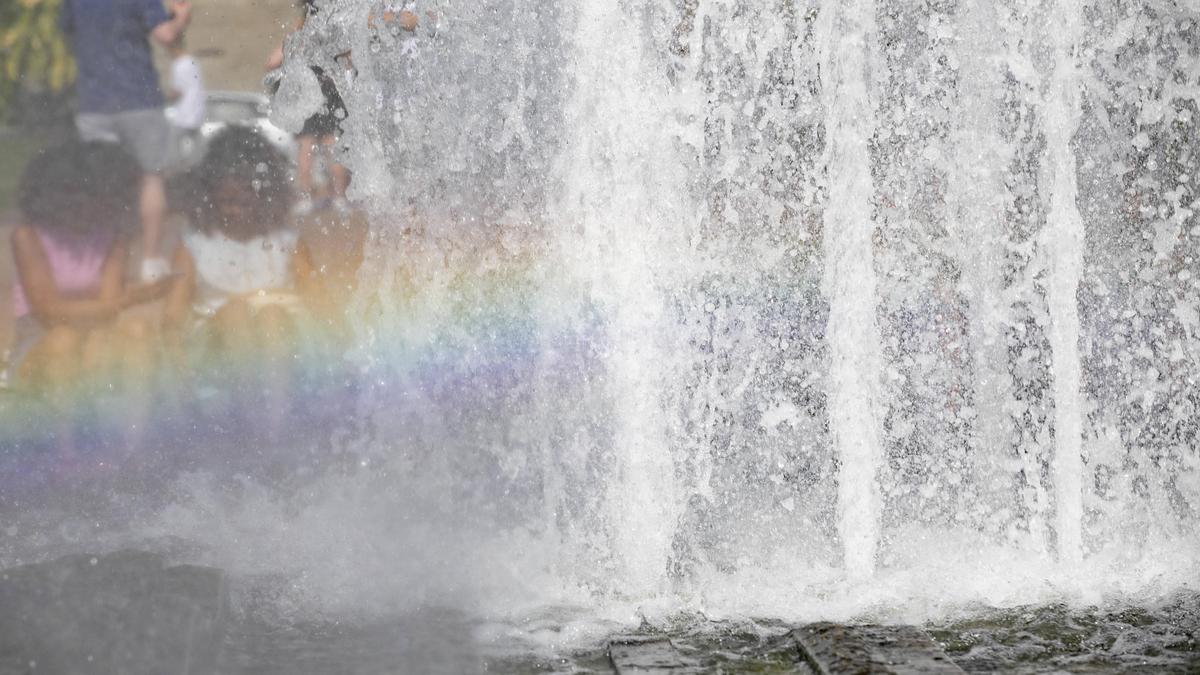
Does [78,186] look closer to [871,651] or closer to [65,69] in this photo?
[65,69]

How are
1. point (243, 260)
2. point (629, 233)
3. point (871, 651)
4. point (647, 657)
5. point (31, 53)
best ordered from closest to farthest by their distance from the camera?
1. point (871, 651)
2. point (647, 657)
3. point (629, 233)
4. point (31, 53)
5. point (243, 260)

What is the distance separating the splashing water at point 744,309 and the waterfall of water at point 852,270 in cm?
1

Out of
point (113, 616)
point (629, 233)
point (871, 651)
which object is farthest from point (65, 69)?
point (871, 651)

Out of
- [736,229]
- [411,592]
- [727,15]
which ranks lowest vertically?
[411,592]

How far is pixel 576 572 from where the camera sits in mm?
3926

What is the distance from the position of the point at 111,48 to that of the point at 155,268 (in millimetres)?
802

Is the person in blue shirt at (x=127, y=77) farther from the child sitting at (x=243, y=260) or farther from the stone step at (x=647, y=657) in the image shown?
the stone step at (x=647, y=657)

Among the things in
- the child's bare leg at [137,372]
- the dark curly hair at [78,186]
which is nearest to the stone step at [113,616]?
the child's bare leg at [137,372]

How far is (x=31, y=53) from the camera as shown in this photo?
13.3ft

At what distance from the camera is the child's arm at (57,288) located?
412cm

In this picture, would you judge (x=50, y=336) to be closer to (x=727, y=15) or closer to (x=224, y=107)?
(x=224, y=107)

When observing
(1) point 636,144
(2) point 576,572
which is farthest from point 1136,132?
(2) point 576,572

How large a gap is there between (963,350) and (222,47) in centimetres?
289

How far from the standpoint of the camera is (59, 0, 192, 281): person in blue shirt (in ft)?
13.4
